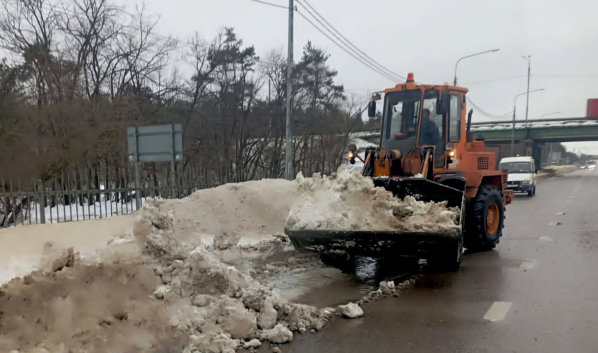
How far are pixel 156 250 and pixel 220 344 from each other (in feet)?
6.92

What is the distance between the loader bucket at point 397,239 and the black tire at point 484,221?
5.33ft

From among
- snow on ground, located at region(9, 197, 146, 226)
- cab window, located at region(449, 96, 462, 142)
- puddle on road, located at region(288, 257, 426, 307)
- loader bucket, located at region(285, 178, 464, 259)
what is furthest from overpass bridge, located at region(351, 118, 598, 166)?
loader bucket, located at region(285, 178, 464, 259)

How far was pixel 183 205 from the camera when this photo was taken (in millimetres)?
10820

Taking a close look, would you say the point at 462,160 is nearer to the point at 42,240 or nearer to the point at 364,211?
the point at 364,211

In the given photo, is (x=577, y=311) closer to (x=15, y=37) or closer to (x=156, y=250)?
(x=156, y=250)

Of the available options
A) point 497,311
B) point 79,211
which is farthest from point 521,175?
point 79,211

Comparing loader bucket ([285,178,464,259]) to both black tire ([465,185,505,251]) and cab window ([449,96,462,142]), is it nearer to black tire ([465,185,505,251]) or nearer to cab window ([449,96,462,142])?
black tire ([465,185,505,251])

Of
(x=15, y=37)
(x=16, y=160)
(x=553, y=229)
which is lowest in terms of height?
(x=553, y=229)

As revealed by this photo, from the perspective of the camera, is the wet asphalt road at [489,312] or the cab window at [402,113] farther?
the cab window at [402,113]

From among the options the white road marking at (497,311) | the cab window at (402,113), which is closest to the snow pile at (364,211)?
the white road marking at (497,311)

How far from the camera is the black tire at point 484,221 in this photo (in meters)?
8.46

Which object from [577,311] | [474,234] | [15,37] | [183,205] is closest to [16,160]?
[183,205]

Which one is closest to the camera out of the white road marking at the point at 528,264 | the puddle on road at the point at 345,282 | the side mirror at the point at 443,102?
the puddle on road at the point at 345,282

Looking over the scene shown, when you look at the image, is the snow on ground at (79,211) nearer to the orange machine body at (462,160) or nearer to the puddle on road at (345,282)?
the puddle on road at (345,282)
